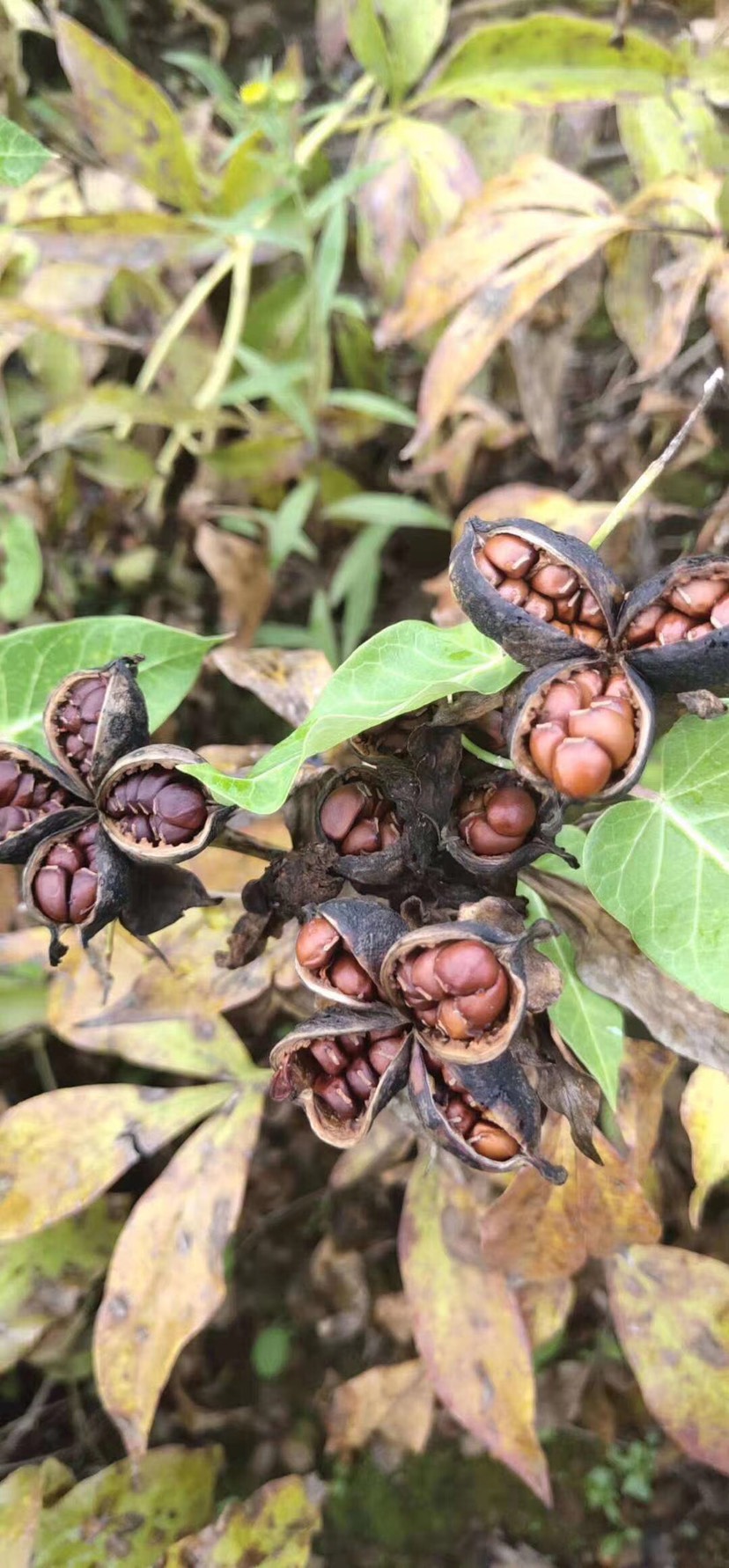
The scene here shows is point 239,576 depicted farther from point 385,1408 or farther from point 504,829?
point 385,1408

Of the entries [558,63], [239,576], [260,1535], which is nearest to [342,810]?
[239,576]

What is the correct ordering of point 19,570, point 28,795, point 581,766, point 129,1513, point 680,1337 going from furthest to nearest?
1. point 19,570
2. point 129,1513
3. point 680,1337
4. point 28,795
5. point 581,766

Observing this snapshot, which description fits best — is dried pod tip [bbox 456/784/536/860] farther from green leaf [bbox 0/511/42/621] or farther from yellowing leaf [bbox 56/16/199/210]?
yellowing leaf [bbox 56/16/199/210]

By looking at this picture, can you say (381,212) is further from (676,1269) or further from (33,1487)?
(33,1487)

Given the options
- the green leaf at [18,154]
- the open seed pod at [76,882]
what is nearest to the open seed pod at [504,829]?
the open seed pod at [76,882]

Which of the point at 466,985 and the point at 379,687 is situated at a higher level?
the point at 379,687

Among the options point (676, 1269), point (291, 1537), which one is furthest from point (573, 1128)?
point (291, 1537)
